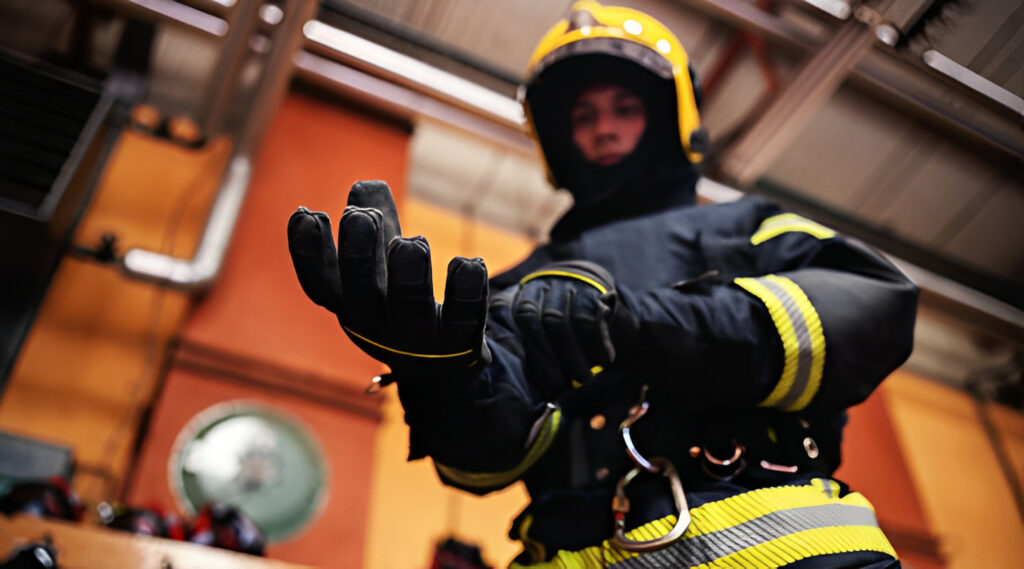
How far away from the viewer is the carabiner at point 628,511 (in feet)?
3.40

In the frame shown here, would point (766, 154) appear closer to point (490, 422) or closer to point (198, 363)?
point (198, 363)

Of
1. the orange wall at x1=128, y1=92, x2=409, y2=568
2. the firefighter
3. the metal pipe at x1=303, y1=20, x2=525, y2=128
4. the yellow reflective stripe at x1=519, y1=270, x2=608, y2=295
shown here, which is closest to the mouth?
the firefighter

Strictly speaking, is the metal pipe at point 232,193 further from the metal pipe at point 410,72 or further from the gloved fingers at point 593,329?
the gloved fingers at point 593,329

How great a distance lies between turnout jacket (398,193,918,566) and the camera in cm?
109

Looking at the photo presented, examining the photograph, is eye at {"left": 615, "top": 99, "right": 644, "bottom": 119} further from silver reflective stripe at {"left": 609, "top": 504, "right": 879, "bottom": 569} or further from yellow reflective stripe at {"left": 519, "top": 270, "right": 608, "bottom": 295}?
silver reflective stripe at {"left": 609, "top": 504, "right": 879, "bottom": 569}

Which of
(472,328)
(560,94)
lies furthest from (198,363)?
(472,328)

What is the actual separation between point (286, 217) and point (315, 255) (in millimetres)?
2552

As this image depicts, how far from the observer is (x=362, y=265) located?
2.80 ft

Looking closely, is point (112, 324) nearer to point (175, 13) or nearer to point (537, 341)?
point (175, 13)

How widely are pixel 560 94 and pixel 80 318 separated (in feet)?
6.82

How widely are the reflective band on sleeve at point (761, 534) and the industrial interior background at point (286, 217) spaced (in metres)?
0.26

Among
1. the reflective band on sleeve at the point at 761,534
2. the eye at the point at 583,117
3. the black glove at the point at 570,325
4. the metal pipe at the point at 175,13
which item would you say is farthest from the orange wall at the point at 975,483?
the metal pipe at the point at 175,13

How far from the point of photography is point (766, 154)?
11.6 ft

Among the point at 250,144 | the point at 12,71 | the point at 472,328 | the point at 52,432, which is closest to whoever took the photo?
the point at 472,328
